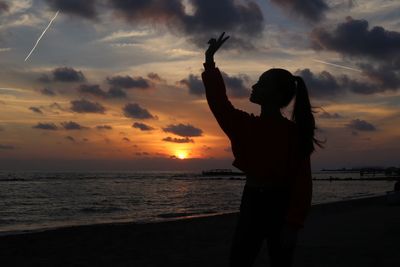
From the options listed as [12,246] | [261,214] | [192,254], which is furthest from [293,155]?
[12,246]

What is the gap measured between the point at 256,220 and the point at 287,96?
30.0 inches

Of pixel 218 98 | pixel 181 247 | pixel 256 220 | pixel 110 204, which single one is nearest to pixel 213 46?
pixel 218 98

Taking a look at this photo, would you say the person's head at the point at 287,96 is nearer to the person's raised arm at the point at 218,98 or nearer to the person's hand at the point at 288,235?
the person's raised arm at the point at 218,98

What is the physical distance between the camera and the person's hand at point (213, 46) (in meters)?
2.57

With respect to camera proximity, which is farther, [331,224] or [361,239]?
[331,224]

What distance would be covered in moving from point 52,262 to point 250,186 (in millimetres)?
6507

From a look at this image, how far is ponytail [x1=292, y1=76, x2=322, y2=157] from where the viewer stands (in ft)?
8.91

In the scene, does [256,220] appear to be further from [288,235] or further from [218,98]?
[218,98]

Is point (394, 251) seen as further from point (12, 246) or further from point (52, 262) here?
point (12, 246)

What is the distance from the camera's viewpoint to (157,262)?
7906mm

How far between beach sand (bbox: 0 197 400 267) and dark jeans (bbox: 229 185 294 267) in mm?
4980

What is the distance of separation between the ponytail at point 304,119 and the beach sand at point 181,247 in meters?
5.06

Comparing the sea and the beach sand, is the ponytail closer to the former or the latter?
the beach sand

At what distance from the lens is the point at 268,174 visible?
263 centimetres
